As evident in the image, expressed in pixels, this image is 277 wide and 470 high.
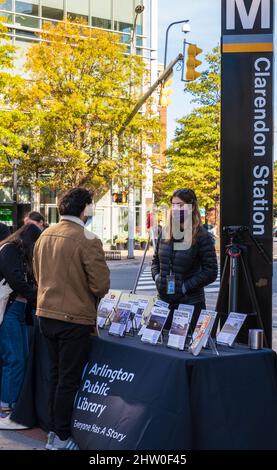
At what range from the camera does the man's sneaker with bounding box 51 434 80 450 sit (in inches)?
187

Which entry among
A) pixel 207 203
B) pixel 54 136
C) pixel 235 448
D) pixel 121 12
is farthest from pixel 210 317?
pixel 121 12

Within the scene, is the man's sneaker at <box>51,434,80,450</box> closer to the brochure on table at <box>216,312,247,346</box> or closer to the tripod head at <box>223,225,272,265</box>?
the brochure on table at <box>216,312,247,346</box>

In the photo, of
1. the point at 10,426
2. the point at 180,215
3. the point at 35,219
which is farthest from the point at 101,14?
the point at 10,426

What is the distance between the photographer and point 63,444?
15.7 ft

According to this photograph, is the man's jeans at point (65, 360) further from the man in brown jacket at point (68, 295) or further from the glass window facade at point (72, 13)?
the glass window facade at point (72, 13)

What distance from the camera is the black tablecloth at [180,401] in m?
4.18

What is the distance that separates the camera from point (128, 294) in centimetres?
555

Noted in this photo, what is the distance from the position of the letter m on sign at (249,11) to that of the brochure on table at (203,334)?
8.60 feet

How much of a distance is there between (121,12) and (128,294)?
3519cm

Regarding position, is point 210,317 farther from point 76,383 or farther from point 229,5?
point 229,5

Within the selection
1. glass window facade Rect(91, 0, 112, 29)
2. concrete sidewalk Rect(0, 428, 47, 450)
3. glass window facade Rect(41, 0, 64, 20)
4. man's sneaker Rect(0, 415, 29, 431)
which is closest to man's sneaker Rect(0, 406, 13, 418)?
man's sneaker Rect(0, 415, 29, 431)

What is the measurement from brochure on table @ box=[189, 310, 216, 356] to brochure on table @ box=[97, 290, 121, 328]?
49.4 inches

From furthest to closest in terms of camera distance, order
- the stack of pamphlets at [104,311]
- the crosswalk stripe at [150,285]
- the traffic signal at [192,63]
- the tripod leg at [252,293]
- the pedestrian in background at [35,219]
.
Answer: the crosswalk stripe at [150,285], the traffic signal at [192,63], the pedestrian in background at [35,219], the stack of pamphlets at [104,311], the tripod leg at [252,293]

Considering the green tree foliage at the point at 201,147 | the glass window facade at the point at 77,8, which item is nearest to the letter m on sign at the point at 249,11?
→ the green tree foliage at the point at 201,147
